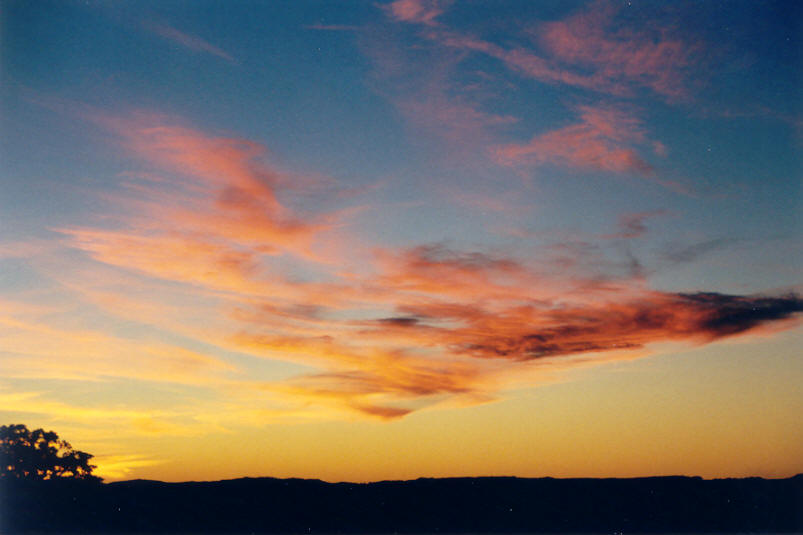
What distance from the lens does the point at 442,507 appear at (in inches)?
4707

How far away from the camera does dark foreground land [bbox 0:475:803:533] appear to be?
10625 centimetres

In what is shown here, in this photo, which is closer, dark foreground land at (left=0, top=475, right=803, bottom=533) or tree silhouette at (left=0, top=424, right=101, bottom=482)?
tree silhouette at (left=0, top=424, right=101, bottom=482)

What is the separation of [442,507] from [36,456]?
7260 centimetres

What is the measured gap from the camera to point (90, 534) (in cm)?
8462

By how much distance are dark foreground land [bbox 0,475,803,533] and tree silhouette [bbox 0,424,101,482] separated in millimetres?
30442

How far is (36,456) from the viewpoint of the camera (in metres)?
61.6

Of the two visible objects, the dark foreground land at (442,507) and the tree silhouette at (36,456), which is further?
the dark foreground land at (442,507)

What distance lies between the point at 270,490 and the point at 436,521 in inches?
1127

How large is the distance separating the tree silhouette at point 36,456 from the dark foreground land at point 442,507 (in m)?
30.4

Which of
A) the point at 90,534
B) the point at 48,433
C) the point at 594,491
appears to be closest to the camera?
the point at 48,433

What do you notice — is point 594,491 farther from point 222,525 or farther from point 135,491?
point 135,491

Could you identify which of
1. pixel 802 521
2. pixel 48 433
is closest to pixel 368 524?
pixel 48 433

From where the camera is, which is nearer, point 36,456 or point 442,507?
A: point 36,456

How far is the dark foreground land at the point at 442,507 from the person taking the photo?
4183 inches
